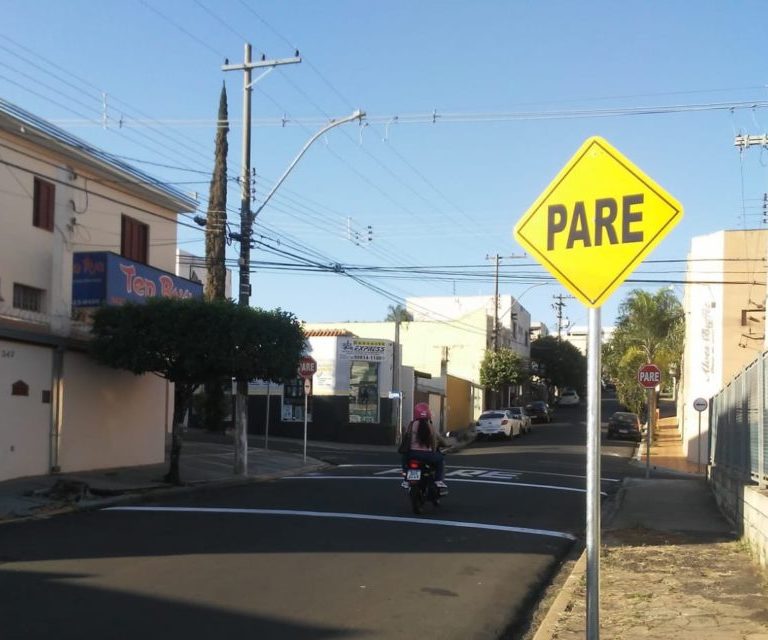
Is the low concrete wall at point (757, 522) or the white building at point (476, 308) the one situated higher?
the white building at point (476, 308)

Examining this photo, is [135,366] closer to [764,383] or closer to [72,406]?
[72,406]

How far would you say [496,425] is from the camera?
42.0m

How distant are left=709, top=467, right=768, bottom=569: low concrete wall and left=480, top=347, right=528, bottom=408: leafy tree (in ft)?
124

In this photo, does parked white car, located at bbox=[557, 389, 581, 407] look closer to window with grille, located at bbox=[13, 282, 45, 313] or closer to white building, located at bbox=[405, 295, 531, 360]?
white building, located at bbox=[405, 295, 531, 360]

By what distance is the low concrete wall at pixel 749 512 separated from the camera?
30.3ft

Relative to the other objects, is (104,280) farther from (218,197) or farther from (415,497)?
(218,197)

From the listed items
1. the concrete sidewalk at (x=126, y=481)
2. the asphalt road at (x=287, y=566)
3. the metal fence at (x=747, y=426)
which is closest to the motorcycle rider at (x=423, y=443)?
the asphalt road at (x=287, y=566)

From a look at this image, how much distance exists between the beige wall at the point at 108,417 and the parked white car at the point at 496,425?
22717mm

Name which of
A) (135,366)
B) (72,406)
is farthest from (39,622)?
(72,406)

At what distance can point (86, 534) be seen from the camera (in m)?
11.1

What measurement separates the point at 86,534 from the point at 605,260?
8780mm

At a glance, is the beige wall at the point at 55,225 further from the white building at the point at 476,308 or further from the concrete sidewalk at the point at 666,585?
the white building at the point at 476,308

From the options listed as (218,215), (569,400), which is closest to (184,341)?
(218,215)

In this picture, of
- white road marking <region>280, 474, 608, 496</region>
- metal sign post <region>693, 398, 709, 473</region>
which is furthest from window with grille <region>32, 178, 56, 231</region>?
metal sign post <region>693, 398, 709, 473</region>
